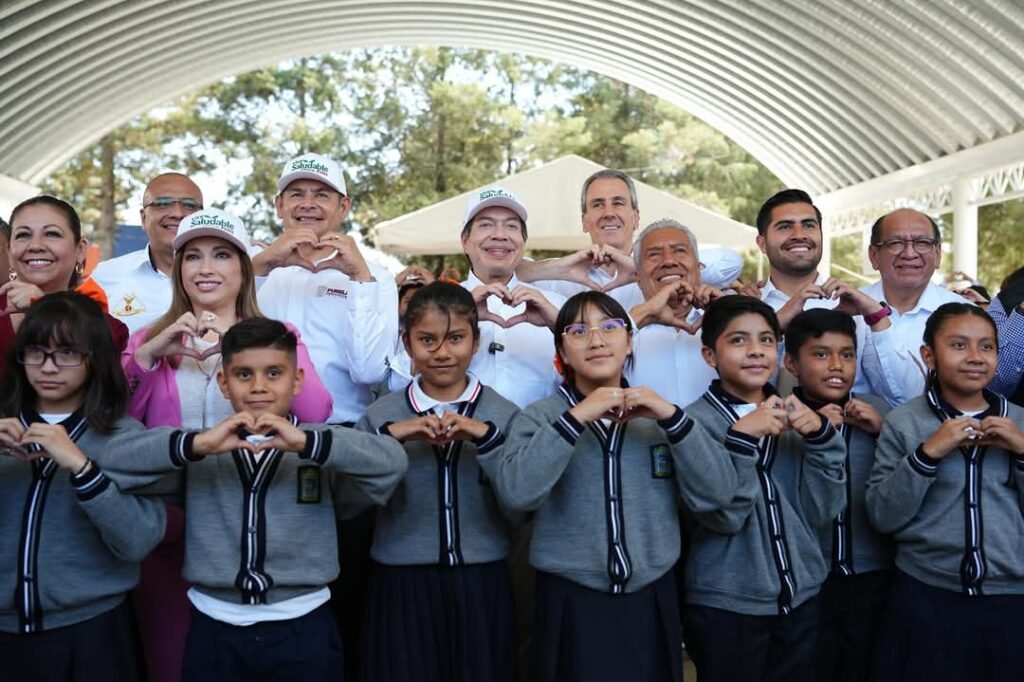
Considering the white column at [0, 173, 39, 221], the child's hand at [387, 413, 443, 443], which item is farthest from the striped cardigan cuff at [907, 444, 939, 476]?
the white column at [0, 173, 39, 221]

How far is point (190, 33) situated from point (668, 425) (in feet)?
35.6

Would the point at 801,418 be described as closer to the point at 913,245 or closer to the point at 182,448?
the point at 913,245

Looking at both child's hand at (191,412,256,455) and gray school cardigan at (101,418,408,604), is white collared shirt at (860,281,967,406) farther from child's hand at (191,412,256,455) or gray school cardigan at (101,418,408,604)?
child's hand at (191,412,256,455)

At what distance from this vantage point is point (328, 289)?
3.80 m

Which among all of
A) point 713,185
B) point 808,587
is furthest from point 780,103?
point 713,185

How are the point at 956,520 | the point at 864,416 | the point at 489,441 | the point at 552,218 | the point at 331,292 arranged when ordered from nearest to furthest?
the point at 489,441 → the point at 956,520 → the point at 864,416 → the point at 331,292 → the point at 552,218

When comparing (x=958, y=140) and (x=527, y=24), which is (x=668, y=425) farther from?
(x=527, y=24)

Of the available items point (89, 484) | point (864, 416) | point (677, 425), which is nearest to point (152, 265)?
point (89, 484)

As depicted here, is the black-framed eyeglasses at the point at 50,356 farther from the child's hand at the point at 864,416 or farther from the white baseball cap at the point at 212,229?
the child's hand at the point at 864,416

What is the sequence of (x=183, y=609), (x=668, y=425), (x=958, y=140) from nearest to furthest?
(x=668, y=425) → (x=183, y=609) → (x=958, y=140)

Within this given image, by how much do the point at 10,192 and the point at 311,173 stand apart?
10.0m

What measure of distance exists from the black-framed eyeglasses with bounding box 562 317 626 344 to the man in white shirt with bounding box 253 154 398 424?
740 millimetres

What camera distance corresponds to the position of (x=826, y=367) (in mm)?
3502

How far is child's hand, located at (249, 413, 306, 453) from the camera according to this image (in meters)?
2.74
